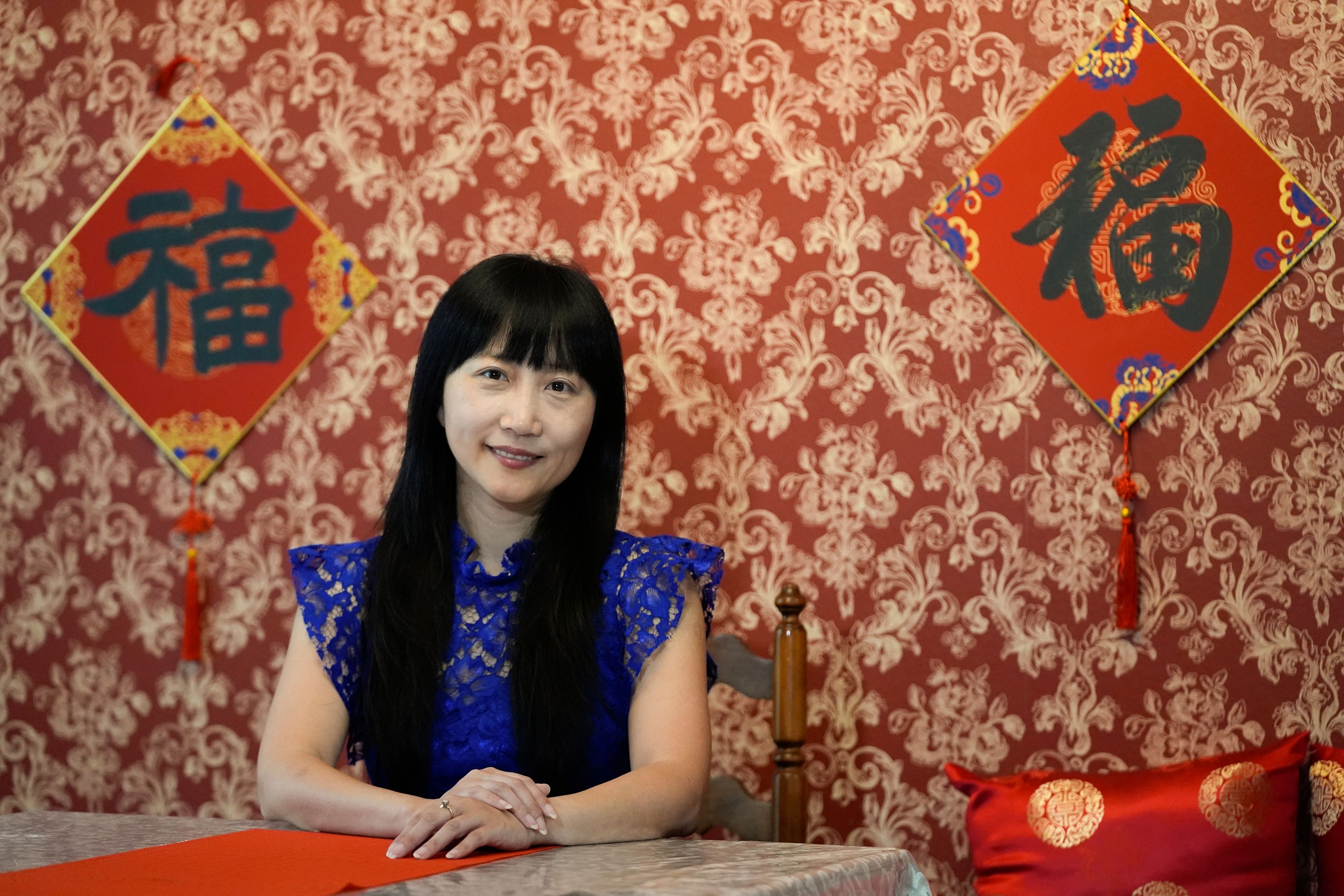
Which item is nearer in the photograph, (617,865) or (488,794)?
(617,865)

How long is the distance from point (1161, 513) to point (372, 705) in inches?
55.5

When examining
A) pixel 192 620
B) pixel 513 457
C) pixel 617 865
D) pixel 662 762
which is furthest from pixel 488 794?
pixel 192 620

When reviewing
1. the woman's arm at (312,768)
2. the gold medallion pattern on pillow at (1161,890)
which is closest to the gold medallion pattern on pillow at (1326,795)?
the gold medallion pattern on pillow at (1161,890)

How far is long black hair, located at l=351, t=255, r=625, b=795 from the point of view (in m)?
1.59

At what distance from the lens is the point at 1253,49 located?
2215 mm

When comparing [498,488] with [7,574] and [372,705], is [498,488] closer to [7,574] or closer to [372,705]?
[372,705]

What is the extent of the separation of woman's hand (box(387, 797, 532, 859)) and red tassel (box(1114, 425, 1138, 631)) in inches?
52.8

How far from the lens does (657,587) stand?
166 centimetres

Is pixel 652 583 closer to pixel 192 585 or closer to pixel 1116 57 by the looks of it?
pixel 192 585

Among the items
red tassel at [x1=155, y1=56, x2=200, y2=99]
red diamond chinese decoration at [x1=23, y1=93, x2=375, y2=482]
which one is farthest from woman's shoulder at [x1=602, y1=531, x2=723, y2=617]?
red tassel at [x1=155, y1=56, x2=200, y2=99]

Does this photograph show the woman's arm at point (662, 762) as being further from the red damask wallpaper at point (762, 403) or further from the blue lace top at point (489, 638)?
the red damask wallpaper at point (762, 403)

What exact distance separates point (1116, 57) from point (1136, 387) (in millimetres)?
616

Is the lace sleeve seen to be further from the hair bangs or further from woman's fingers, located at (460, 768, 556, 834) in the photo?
woman's fingers, located at (460, 768, 556, 834)

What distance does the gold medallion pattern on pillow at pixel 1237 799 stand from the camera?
1901 mm
